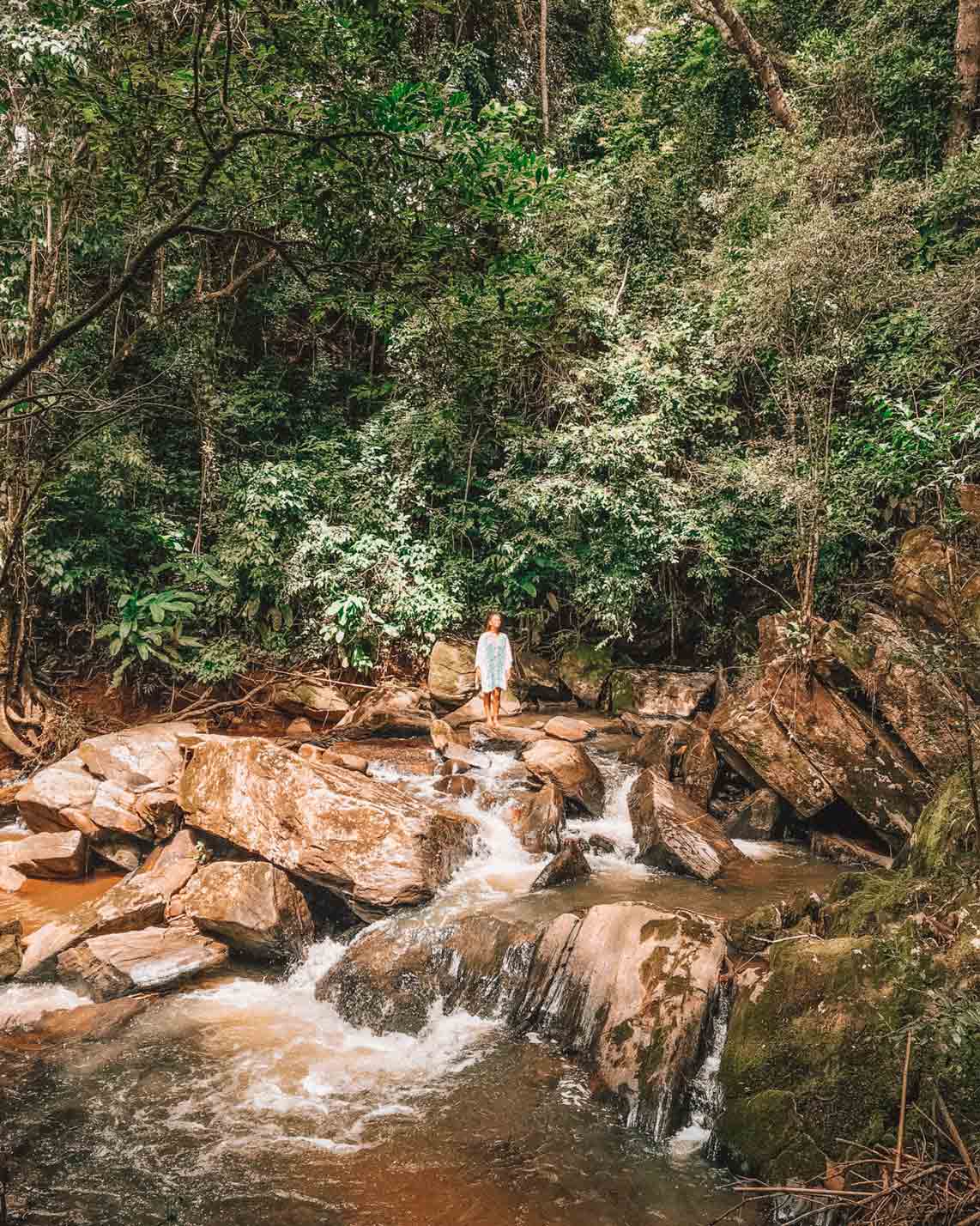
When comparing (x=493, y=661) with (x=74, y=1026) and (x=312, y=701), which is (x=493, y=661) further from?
(x=74, y=1026)

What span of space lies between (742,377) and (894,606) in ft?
17.2

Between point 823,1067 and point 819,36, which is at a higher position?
point 819,36

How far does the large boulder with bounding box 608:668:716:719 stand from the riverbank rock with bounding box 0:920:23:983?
27.0 ft

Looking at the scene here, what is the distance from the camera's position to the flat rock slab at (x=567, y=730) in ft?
33.1

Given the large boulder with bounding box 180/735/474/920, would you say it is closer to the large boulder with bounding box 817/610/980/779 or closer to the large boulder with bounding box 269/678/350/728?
the large boulder with bounding box 269/678/350/728

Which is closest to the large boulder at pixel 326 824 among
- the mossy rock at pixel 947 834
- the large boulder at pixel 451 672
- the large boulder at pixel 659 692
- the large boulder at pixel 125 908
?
the large boulder at pixel 125 908

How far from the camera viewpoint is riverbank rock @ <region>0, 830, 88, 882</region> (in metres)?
7.50

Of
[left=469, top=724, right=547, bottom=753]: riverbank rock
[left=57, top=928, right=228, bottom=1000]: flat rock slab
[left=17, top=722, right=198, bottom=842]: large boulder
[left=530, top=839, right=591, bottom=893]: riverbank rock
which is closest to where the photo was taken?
[left=57, top=928, right=228, bottom=1000]: flat rock slab

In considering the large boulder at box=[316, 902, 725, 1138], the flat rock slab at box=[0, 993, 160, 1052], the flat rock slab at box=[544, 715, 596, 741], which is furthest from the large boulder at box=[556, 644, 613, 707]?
the flat rock slab at box=[0, 993, 160, 1052]

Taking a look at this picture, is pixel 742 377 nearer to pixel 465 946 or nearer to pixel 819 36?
pixel 819 36

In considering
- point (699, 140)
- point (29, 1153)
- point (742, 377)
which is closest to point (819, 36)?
point (699, 140)

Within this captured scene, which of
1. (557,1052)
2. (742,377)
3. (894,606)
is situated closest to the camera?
(557,1052)

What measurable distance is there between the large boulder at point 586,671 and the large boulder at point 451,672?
163 centimetres

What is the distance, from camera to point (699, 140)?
1518cm
